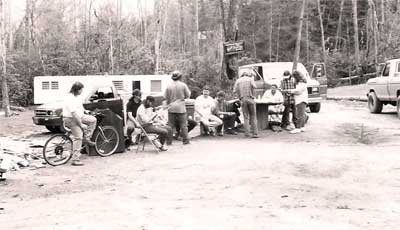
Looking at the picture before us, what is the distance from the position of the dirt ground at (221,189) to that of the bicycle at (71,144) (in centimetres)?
31

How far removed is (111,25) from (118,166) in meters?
23.7

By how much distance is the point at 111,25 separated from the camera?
3316 centimetres

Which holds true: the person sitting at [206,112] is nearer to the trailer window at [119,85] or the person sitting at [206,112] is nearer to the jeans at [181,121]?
the jeans at [181,121]

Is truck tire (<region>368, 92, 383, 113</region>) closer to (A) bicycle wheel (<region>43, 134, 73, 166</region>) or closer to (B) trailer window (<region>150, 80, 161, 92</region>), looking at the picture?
(B) trailer window (<region>150, 80, 161, 92</region>)

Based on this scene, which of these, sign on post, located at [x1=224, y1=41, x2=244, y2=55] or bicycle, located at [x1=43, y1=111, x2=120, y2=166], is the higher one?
sign on post, located at [x1=224, y1=41, x2=244, y2=55]

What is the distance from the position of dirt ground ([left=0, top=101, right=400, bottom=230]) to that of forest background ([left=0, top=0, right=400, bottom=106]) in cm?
655

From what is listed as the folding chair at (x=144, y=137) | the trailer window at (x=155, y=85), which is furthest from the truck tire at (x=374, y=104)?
the folding chair at (x=144, y=137)

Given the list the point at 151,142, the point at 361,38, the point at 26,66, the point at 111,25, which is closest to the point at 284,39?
the point at 361,38

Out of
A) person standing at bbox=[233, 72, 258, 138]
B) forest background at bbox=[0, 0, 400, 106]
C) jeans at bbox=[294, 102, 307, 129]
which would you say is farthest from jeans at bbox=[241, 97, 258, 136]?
forest background at bbox=[0, 0, 400, 106]

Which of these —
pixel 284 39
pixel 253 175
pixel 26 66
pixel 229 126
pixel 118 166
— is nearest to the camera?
pixel 253 175

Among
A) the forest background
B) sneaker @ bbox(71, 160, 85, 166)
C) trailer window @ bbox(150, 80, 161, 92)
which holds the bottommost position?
sneaker @ bbox(71, 160, 85, 166)

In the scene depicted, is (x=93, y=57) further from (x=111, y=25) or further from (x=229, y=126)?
(x=229, y=126)

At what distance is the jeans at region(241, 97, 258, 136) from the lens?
14055mm

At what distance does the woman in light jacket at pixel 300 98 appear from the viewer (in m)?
14.7
